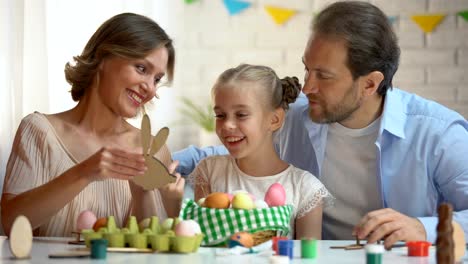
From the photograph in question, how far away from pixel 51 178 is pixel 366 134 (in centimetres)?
97

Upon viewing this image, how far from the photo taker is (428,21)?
4.43 metres

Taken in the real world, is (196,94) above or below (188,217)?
above

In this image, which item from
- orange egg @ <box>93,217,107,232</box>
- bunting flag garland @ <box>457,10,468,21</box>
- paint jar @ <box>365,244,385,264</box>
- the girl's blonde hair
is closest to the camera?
paint jar @ <box>365,244,385,264</box>

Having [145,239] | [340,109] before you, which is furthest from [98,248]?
[340,109]

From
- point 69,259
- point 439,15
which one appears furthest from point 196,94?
point 69,259

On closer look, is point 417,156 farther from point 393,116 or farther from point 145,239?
point 145,239

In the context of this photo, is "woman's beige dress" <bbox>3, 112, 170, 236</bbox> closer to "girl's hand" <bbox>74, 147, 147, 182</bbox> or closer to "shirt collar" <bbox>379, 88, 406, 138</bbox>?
"girl's hand" <bbox>74, 147, 147, 182</bbox>

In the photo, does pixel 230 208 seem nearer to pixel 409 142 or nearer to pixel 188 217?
pixel 188 217

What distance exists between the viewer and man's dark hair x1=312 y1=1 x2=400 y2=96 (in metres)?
2.65

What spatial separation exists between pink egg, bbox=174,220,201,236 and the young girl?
58 centimetres

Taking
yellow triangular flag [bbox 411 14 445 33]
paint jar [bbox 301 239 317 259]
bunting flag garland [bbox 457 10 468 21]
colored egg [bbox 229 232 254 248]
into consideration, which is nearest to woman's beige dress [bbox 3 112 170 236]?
colored egg [bbox 229 232 254 248]

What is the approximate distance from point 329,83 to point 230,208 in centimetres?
77

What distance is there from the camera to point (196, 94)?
4543mm

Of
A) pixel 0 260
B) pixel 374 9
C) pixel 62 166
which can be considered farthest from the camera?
pixel 374 9
